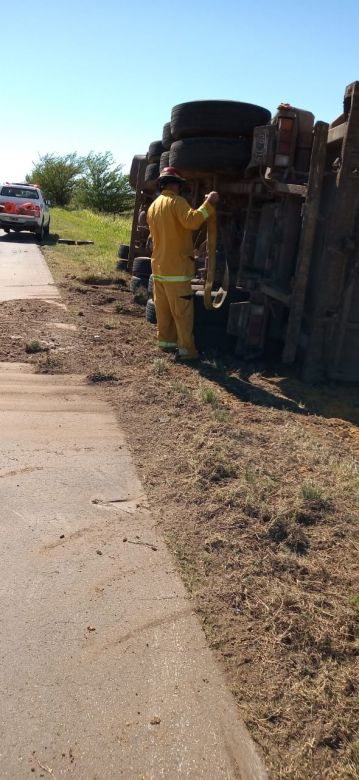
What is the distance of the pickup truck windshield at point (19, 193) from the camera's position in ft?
71.1

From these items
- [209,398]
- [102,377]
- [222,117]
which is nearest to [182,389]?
[209,398]

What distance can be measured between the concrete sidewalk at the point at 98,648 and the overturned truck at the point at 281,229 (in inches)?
107

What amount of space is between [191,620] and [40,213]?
20.0 m

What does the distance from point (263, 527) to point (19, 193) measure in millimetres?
20694

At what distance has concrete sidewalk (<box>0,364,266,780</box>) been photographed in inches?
82.1

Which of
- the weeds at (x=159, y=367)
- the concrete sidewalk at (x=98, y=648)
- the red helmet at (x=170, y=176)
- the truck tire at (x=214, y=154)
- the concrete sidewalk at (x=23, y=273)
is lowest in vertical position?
the concrete sidewalk at (x=98, y=648)

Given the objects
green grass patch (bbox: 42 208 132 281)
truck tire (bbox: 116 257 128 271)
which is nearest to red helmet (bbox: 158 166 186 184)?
green grass patch (bbox: 42 208 132 281)

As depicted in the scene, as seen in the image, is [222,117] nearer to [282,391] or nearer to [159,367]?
[159,367]

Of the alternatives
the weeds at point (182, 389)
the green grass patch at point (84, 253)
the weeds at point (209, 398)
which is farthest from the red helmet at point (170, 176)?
the green grass patch at point (84, 253)

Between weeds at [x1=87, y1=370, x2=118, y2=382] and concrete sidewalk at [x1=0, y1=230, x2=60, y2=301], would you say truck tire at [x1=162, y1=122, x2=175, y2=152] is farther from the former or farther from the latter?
weeds at [x1=87, y1=370, x2=118, y2=382]

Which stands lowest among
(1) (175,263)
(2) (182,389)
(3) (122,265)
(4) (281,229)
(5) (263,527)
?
(5) (263,527)

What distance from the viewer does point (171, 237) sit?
6809mm

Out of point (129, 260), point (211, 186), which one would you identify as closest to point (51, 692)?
point (211, 186)

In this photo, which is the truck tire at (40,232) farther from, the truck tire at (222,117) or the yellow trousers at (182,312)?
the yellow trousers at (182,312)
